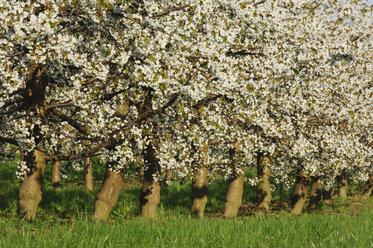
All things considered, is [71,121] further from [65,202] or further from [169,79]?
[65,202]

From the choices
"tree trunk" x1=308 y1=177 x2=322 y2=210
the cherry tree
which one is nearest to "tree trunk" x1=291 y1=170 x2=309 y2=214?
"tree trunk" x1=308 y1=177 x2=322 y2=210

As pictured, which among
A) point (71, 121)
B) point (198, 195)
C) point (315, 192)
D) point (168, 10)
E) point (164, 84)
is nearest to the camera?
point (164, 84)

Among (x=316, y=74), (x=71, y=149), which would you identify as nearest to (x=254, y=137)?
(x=316, y=74)

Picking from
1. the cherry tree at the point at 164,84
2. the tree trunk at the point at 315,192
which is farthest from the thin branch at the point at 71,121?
the tree trunk at the point at 315,192

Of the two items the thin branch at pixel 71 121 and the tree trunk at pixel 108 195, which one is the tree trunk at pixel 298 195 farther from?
the thin branch at pixel 71 121

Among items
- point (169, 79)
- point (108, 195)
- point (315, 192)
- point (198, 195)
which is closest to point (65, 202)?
point (198, 195)

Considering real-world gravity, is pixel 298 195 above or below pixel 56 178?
above

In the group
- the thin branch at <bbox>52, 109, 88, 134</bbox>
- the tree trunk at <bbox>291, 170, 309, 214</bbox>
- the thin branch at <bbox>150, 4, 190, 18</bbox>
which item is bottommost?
the tree trunk at <bbox>291, 170, 309, 214</bbox>

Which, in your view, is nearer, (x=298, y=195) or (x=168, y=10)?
(x=168, y=10)

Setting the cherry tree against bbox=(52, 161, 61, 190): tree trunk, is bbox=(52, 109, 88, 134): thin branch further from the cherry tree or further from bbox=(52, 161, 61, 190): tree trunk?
bbox=(52, 161, 61, 190): tree trunk

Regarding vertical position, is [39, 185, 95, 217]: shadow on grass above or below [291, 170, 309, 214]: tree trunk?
below

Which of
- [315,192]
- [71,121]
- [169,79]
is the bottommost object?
[315,192]

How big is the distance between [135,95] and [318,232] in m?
4.76

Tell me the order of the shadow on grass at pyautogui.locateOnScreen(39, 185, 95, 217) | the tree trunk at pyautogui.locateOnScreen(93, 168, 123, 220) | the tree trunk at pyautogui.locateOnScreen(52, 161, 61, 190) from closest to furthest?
the tree trunk at pyautogui.locateOnScreen(93, 168, 123, 220), the shadow on grass at pyautogui.locateOnScreen(39, 185, 95, 217), the tree trunk at pyautogui.locateOnScreen(52, 161, 61, 190)
